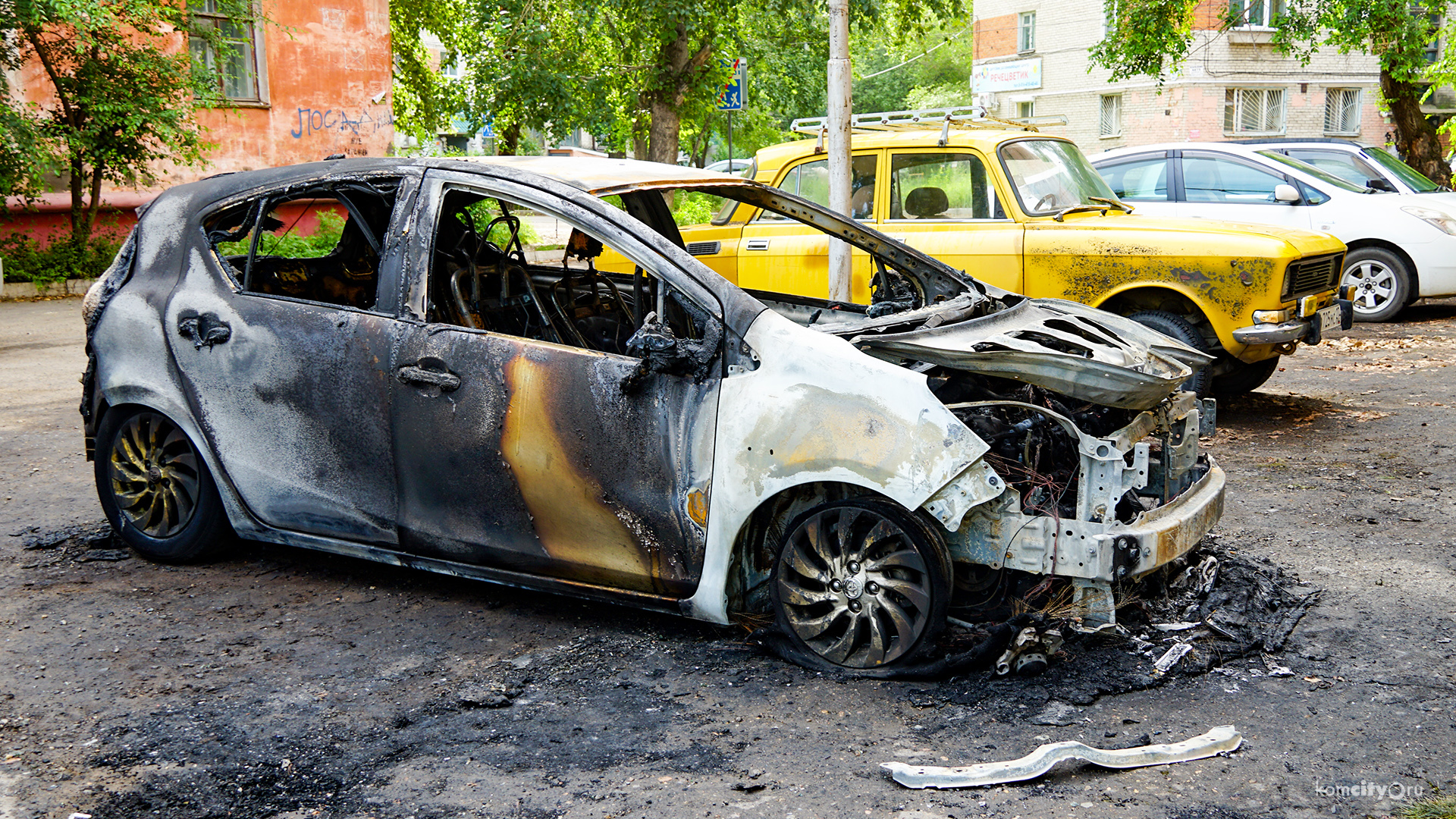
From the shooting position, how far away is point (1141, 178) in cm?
1184

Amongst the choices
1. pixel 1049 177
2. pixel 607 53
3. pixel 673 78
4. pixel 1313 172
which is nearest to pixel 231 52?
pixel 673 78

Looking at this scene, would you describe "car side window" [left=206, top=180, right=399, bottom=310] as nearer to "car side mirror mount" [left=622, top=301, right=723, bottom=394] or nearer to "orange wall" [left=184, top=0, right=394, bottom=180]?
"car side mirror mount" [left=622, top=301, right=723, bottom=394]

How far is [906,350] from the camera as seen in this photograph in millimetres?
4027

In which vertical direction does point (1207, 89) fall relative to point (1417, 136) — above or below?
above

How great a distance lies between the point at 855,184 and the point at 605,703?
5153 millimetres

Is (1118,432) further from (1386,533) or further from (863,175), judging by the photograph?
(863,175)

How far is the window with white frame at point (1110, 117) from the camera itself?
1427 inches

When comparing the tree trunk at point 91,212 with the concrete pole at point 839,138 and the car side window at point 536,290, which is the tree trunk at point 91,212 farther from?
the car side window at point 536,290

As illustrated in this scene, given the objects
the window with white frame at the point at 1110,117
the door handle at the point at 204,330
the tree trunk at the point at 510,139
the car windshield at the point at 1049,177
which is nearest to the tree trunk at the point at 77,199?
the tree trunk at the point at 510,139

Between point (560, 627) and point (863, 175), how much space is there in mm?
4622

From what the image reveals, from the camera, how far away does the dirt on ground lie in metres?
3.17

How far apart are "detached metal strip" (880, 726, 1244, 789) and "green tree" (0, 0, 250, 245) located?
1305cm

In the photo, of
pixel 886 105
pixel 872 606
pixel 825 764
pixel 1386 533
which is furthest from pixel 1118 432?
pixel 886 105

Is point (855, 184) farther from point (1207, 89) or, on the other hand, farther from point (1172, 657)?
point (1207, 89)
